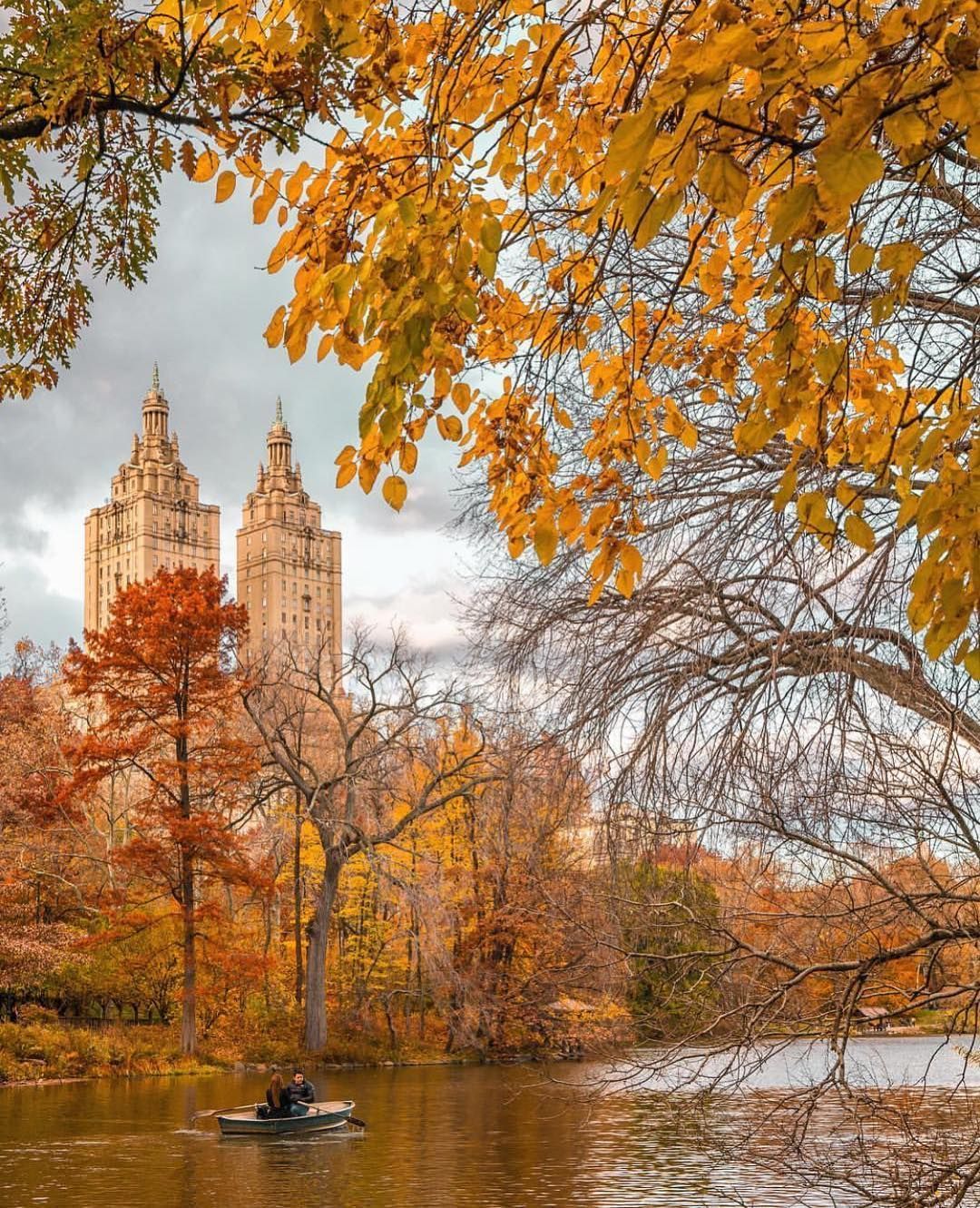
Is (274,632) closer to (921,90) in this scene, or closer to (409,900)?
(409,900)

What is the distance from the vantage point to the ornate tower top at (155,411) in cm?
12350

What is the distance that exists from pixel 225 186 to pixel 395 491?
2.94ft

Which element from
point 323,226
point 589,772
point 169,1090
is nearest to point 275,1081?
point 169,1090

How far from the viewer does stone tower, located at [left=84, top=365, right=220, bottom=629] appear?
133m

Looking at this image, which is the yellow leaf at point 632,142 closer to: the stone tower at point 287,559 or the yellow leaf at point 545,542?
the yellow leaf at point 545,542

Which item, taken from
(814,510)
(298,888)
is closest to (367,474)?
(814,510)

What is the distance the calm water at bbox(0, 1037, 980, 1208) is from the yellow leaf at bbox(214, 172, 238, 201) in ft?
29.8

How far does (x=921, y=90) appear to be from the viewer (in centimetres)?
242

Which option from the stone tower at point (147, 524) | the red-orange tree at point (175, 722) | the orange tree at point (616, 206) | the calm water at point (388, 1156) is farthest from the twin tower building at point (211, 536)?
the orange tree at point (616, 206)

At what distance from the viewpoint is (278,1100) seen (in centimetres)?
2072

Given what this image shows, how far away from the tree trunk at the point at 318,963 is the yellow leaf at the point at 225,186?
30.1 metres

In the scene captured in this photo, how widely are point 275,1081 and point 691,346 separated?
18.2 metres

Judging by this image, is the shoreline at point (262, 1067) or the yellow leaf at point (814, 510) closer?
the yellow leaf at point (814, 510)

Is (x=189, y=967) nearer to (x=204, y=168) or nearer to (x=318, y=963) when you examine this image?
(x=318, y=963)
